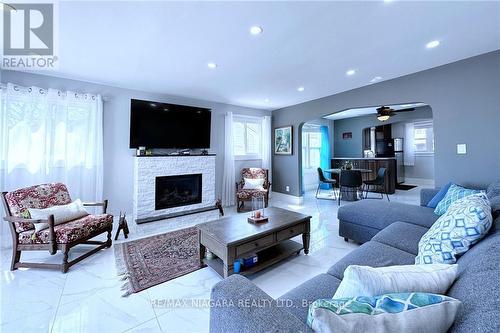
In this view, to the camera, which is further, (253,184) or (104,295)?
(253,184)

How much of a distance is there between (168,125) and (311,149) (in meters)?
5.04

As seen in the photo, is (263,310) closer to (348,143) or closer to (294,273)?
(294,273)

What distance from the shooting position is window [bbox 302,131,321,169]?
24.1ft

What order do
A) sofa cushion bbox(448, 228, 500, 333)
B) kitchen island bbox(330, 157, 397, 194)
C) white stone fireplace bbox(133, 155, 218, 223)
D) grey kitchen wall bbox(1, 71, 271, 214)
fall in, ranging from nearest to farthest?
sofa cushion bbox(448, 228, 500, 333), grey kitchen wall bbox(1, 71, 271, 214), white stone fireplace bbox(133, 155, 218, 223), kitchen island bbox(330, 157, 397, 194)

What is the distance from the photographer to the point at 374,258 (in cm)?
154

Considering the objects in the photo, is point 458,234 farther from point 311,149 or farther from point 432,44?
point 311,149

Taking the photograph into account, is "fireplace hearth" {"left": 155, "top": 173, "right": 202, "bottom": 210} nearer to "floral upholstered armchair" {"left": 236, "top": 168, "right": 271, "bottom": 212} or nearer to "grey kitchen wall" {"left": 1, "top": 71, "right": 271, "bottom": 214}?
"grey kitchen wall" {"left": 1, "top": 71, "right": 271, "bottom": 214}

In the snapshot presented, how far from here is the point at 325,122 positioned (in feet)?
25.8

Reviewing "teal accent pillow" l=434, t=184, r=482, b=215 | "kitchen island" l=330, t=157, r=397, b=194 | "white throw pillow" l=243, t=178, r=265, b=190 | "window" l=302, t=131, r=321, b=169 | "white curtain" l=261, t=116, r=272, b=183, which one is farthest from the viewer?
"window" l=302, t=131, r=321, b=169

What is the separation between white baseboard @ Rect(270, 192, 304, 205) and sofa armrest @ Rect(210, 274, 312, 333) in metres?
4.49

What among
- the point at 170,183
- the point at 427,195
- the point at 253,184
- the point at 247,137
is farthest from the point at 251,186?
the point at 427,195

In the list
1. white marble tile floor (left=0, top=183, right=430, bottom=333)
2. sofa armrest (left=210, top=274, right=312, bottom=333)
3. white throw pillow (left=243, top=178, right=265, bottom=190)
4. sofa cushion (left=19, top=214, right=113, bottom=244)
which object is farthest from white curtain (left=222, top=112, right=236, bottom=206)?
sofa armrest (left=210, top=274, right=312, bottom=333)

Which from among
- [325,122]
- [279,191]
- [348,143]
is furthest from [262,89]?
[348,143]

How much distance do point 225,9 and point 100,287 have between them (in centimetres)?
273
